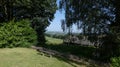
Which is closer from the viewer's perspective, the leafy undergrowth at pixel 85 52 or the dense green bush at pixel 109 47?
the leafy undergrowth at pixel 85 52

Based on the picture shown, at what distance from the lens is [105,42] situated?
57.1ft

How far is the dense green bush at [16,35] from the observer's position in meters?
20.8

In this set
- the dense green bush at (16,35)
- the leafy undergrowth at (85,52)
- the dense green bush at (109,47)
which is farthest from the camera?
the dense green bush at (16,35)

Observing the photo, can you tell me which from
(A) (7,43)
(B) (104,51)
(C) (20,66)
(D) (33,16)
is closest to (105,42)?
(B) (104,51)

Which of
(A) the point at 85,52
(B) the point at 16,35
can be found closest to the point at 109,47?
(A) the point at 85,52

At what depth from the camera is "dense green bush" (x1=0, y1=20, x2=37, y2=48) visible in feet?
68.1

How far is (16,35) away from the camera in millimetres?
21234

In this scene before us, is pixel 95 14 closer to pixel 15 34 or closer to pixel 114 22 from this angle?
pixel 114 22

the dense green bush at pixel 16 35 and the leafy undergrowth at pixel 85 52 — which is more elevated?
the dense green bush at pixel 16 35

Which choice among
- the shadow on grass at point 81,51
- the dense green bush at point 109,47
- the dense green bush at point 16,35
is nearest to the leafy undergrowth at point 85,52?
the shadow on grass at point 81,51

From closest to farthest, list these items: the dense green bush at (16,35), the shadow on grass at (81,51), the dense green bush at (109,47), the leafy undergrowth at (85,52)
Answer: the leafy undergrowth at (85,52), the dense green bush at (109,47), the shadow on grass at (81,51), the dense green bush at (16,35)

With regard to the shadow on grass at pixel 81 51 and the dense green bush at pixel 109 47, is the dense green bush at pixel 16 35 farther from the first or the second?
the dense green bush at pixel 109 47

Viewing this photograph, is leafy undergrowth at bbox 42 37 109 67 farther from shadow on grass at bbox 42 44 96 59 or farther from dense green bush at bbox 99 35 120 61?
dense green bush at bbox 99 35 120 61

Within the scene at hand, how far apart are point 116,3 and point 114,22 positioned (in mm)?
1541
